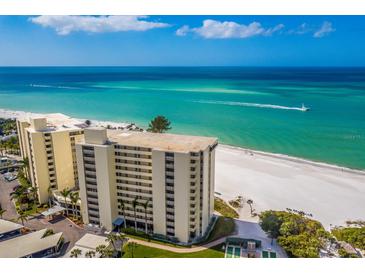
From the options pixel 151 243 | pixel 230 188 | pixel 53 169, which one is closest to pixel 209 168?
pixel 151 243

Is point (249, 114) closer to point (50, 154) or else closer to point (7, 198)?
point (50, 154)

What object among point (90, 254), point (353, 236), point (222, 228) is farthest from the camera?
point (222, 228)

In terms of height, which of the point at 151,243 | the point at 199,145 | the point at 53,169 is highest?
the point at 199,145

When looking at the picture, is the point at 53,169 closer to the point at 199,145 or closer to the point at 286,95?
the point at 199,145

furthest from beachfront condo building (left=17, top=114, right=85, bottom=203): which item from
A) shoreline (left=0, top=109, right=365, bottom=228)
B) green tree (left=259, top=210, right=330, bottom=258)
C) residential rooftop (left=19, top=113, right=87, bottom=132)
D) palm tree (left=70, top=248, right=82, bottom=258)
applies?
green tree (left=259, top=210, right=330, bottom=258)

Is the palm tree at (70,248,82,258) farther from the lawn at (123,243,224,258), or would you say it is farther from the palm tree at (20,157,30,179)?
the palm tree at (20,157,30,179)

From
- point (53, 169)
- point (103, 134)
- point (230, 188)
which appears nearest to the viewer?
point (103, 134)

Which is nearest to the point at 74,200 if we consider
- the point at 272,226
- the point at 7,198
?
the point at 7,198
